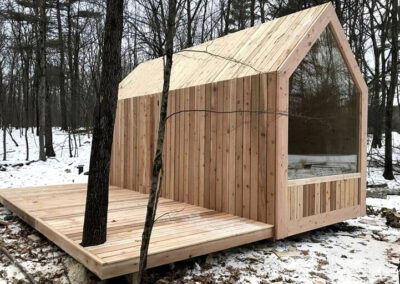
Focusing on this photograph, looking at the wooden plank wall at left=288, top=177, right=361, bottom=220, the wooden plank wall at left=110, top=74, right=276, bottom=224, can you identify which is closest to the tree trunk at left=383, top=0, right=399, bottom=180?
the wooden plank wall at left=288, top=177, right=361, bottom=220

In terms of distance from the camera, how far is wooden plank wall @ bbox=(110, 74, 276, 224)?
3.75 meters

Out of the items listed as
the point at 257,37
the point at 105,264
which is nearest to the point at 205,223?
the point at 105,264

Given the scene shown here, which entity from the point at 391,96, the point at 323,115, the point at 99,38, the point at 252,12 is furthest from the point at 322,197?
the point at 99,38

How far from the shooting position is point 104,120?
2.92 m

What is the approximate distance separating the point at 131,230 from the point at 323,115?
8.46ft

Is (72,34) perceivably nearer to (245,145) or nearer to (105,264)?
(245,145)

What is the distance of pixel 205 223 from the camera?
3785mm

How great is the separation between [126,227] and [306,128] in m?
2.29

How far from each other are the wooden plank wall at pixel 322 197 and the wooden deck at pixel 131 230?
478mm

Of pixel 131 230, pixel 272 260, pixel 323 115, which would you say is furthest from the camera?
pixel 323 115

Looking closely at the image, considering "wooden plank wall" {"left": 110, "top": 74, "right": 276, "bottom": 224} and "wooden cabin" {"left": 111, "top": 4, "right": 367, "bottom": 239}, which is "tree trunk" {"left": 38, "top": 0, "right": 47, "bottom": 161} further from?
"wooden cabin" {"left": 111, "top": 4, "right": 367, "bottom": 239}

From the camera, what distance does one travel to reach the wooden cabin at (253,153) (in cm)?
354

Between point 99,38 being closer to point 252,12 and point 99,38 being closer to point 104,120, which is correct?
point 252,12

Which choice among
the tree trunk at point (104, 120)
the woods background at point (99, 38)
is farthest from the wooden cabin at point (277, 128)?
the woods background at point (99, 38)
